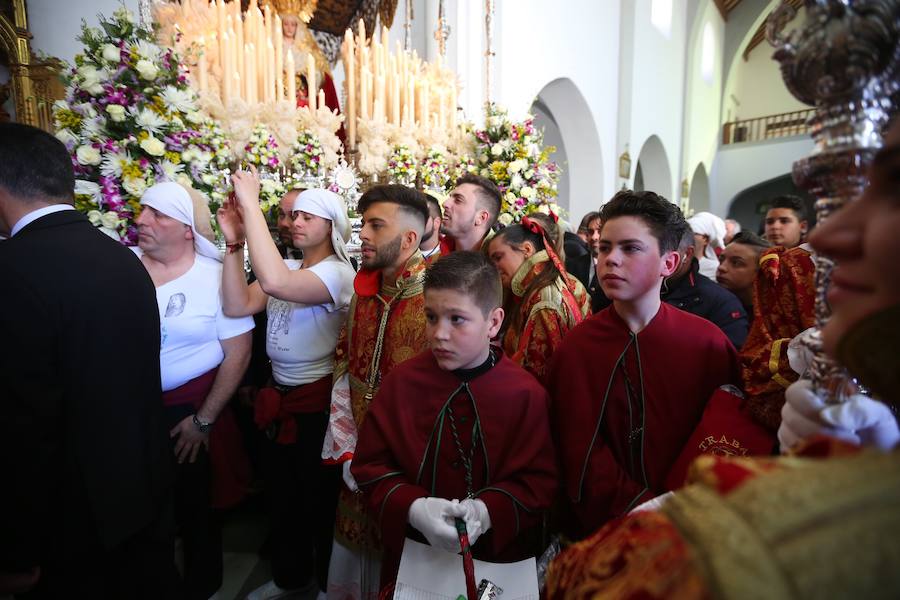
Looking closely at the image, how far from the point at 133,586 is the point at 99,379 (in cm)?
82

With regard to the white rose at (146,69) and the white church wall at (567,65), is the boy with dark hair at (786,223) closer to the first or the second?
the white church wall at (567,65)

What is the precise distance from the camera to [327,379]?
101 inches

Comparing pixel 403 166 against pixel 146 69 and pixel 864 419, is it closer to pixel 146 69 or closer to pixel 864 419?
pixel 146 69

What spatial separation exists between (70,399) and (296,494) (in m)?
1.28

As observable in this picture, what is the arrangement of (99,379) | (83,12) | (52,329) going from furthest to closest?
1. (83,12)
2. (99,379)
3. (52,329)

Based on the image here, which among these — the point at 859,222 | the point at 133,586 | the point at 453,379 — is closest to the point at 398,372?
the point at 453,379

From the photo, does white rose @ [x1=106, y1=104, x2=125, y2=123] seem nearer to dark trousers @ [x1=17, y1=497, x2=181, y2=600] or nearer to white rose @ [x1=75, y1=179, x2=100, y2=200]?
white rose @ [x1=75, y1=179, x2=100, y2=200]

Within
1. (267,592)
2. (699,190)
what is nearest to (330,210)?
(267,592)

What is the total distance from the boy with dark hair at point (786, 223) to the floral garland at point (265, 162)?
160 inches

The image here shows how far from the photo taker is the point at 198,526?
8.14 feet

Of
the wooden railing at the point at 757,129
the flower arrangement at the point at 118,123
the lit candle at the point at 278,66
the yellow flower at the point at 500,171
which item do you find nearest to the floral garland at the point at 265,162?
the lit candle at the point at 278,66

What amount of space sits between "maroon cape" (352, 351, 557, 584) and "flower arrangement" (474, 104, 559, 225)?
137 inches

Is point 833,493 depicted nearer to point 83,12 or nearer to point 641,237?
point 641,237

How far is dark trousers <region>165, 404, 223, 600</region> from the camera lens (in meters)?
2.45
